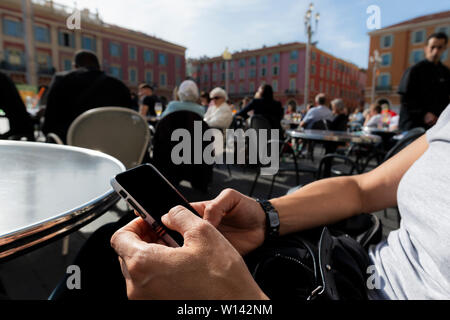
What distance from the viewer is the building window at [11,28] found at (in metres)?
19.4

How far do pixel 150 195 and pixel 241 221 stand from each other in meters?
0.24

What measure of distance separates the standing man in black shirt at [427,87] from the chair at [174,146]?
6.44ft

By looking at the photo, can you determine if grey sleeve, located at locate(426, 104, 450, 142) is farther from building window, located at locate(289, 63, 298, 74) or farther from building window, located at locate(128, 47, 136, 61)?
building window, located at locate(289, 63, 298, 74)

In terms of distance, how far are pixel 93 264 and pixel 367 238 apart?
69cm

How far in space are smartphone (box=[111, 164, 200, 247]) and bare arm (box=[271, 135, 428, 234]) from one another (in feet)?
1.04

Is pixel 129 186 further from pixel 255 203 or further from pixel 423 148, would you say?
pixel 423 148

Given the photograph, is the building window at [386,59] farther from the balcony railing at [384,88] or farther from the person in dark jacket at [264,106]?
the person in dark jacket at [264,106]

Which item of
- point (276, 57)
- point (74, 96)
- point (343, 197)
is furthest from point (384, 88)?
point (343, 197)

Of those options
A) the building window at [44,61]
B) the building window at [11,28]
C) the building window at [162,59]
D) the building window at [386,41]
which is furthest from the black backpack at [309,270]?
the building window at [386,41]

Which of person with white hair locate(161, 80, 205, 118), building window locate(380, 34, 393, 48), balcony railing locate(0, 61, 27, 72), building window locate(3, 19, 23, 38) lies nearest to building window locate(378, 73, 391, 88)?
building window locate(380, 34, 393, 48)

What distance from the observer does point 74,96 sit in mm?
2084

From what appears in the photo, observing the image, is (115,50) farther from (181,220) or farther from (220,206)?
(181,220)

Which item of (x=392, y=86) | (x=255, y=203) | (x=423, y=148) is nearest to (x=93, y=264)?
(x=255, y=203)

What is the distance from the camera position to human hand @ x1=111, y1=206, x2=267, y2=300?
1.03ft
